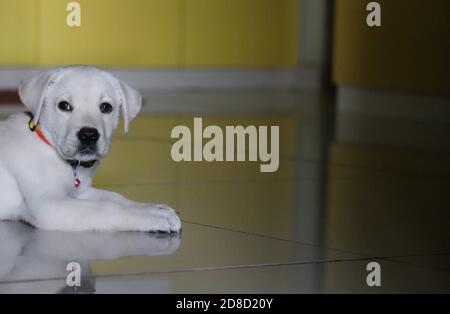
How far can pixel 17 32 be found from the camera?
7.61 metres

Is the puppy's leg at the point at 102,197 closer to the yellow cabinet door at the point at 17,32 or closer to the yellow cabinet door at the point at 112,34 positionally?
the yellow cabinet door at the point at 17,32

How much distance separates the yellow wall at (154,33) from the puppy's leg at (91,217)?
4.74 metres

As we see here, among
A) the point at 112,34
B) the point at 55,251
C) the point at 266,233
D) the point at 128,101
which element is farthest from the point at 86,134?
the point at 112,34

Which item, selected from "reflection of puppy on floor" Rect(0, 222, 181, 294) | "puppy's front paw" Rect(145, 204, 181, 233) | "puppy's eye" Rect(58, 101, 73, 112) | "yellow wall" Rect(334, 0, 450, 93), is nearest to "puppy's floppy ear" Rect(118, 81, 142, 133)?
"puppy's eye" Rect(58, 101, 73, 112)

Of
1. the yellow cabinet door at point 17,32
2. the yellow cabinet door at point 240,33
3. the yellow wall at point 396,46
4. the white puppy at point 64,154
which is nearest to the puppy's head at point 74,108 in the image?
the white puppy at point 64,154

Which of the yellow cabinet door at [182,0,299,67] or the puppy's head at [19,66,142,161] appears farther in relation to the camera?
the yellow cabinet door at [182,0,299,67]

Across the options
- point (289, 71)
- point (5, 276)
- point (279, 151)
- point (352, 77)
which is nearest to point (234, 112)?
point (352, 77)

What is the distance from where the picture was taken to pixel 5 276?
2453mm

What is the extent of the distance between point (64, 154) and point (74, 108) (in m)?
0.12

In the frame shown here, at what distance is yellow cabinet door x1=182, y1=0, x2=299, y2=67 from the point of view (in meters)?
8.38

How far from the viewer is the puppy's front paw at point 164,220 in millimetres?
2977

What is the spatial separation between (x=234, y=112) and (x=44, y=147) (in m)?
3.60

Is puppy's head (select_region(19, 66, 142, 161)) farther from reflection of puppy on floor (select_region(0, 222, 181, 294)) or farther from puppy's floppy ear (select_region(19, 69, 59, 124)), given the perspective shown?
reflection of puppy on floor (select_region(0, 222, 181, 294))

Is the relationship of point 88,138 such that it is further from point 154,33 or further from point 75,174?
point 154,33
